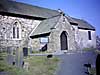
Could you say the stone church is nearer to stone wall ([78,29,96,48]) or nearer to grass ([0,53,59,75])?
stone wall ([78,29,96,48])

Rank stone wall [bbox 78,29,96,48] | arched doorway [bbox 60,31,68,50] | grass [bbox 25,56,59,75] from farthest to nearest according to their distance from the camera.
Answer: stone wall [bbox 78,29,96,48], arched doorway [bbox 60,31,68,50], grass [bbox 25,56,59,75]

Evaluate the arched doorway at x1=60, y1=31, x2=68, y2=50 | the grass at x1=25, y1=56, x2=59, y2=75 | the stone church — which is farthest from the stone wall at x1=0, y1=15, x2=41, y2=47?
the grass at x1=25, y1=56, x2=59, y2=75

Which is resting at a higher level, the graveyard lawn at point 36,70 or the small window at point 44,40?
the small window at point 44,40

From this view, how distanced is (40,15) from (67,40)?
6671 mm

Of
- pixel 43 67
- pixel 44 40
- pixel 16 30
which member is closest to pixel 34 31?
pixel 16 30

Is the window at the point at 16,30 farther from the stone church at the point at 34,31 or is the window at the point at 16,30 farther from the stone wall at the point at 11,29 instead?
the stone wall at the point at 11,29

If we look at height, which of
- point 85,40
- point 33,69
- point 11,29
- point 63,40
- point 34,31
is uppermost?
point 11,29

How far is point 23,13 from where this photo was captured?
21.6m

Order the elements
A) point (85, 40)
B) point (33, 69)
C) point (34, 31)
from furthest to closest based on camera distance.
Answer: point (85, 40)
point (34, 31)
point (33, 69)

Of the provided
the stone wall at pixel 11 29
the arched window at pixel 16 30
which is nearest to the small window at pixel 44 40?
the stone wall at pixel 11 29

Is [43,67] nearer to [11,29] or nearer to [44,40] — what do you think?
[44,40]

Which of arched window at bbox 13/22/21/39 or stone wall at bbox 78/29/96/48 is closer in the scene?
arched window at bbox 13/22/21/39

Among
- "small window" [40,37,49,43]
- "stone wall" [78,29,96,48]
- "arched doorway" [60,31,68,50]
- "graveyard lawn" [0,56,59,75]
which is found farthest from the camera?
"stone wall" [78,29,96,48]

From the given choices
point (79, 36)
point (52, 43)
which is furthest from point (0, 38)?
point (79, 36)
